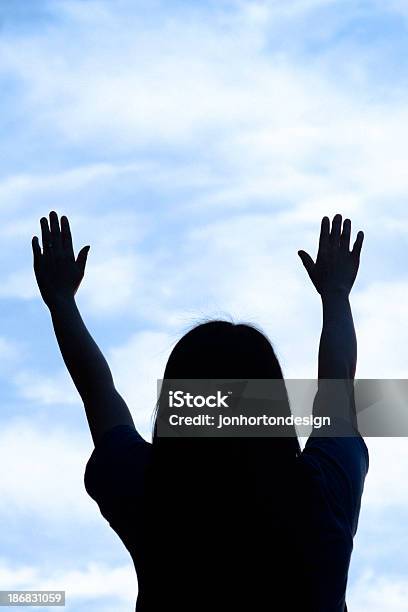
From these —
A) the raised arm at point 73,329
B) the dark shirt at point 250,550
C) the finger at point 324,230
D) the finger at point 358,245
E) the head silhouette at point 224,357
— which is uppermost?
the finger at point 324,230

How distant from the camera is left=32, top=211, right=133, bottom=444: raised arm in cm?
351

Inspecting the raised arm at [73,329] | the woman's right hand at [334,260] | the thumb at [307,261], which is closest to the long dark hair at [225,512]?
the raised arm at [73,329]

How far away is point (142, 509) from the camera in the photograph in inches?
119

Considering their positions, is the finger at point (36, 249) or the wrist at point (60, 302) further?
the finger at point (36, 249)

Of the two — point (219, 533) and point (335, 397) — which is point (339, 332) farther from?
point (219, 533)

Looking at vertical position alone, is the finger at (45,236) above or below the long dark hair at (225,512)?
above

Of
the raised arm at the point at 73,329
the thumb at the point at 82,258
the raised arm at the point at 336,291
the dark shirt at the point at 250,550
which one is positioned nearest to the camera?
the dark shirt at the point at 250,550

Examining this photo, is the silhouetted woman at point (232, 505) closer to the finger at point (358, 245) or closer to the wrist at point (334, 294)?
the wrist at point (334, 294)

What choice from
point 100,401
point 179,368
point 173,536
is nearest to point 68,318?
point 100,401

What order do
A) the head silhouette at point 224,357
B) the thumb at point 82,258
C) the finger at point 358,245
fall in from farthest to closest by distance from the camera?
the finger at point 358,245
the thumb at point 82,258
the head silhouette at point 224,357

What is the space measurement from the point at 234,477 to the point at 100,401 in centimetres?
91

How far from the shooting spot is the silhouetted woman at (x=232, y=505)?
9.23 feet

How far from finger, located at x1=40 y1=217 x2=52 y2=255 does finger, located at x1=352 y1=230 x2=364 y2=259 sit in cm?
161

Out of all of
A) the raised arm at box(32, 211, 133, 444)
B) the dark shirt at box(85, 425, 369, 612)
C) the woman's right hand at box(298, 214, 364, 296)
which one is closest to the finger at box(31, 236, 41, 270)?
the raised arm at box(32, 211, 133, 444)
